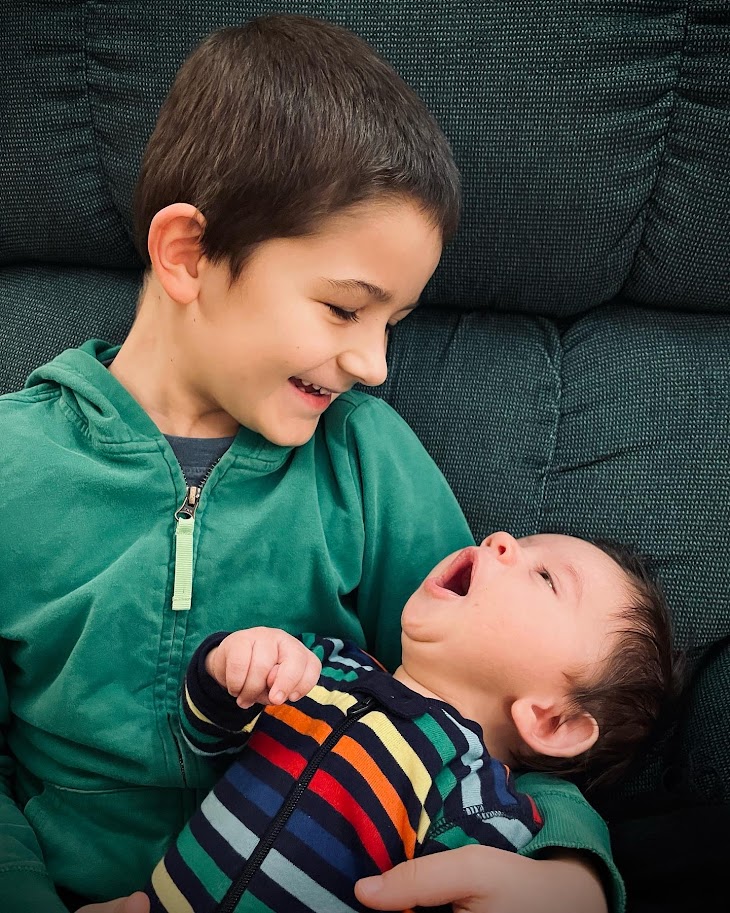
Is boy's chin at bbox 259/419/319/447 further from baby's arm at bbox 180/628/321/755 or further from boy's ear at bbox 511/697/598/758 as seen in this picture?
boy's ear at bbox 511/697/598/758

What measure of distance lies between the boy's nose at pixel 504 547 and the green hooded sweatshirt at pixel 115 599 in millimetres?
205

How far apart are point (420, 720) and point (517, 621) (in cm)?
16

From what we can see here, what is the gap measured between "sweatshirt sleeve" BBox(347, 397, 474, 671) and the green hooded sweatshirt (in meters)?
0.07

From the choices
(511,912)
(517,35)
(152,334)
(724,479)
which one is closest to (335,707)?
(511,912)

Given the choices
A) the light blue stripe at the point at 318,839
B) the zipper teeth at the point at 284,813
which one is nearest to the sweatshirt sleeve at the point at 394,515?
the zipper teeth at the point at 284,813

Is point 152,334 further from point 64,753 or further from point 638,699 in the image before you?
point 638,699

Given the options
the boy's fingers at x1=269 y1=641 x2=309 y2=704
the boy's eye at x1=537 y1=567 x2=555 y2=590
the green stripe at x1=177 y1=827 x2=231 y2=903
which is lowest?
the green stripe at x1=177 y1=827 x2=231 y2=903

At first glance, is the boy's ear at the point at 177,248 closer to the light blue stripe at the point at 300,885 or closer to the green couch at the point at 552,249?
the green couch at the point at 552,249

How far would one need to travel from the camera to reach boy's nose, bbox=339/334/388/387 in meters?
1.04

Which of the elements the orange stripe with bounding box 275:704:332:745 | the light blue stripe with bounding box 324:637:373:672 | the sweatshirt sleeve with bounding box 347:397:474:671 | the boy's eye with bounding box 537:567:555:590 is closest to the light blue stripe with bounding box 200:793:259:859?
the orange stripe with bounding box 275:704:332:745

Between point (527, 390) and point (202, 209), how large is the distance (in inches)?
21.7

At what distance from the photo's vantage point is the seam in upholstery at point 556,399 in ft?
4.25

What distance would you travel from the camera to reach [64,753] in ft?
3.66

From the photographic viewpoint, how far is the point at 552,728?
1116 mm
